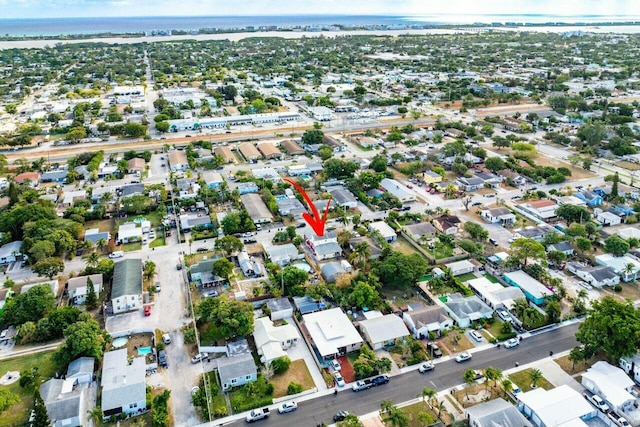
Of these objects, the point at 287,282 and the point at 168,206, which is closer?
the point at 287,282

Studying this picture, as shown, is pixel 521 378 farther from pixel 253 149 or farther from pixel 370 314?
pixel 253 149

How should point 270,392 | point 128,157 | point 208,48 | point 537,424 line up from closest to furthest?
point 537,424 < point 270,392 < point 128,157 < point 208,48

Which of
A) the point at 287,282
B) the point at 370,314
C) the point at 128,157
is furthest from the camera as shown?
the point at 128,157

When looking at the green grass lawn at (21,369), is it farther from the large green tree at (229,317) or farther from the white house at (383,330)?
Answer: the white house at (383,330)

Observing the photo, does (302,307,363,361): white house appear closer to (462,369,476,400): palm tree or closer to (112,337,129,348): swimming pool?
(462,369,476,400): palm tree

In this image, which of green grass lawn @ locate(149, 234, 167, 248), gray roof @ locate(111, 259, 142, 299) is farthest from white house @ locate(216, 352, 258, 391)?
green grass lawn @ locate(149, 234, 167, 248)

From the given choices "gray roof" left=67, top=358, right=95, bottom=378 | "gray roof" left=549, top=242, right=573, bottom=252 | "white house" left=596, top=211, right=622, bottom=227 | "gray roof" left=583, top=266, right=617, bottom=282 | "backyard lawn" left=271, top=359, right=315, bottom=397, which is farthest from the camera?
"white house" left=596, top=211, right=622, bottom=227

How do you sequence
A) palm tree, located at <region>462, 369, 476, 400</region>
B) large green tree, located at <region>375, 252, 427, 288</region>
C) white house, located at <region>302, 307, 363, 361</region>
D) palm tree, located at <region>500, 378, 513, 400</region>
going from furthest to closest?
large green tree, located at <region>375, 252, 427, 288</region>
white house, located at <region>302, 307, 363, 361</region>
palm tree, located at <region>462, 369, 476, 400</region>
palm tree, located at <region>500, 378, 513, 400</region>

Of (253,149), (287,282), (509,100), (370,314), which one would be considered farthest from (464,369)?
(509,100)
